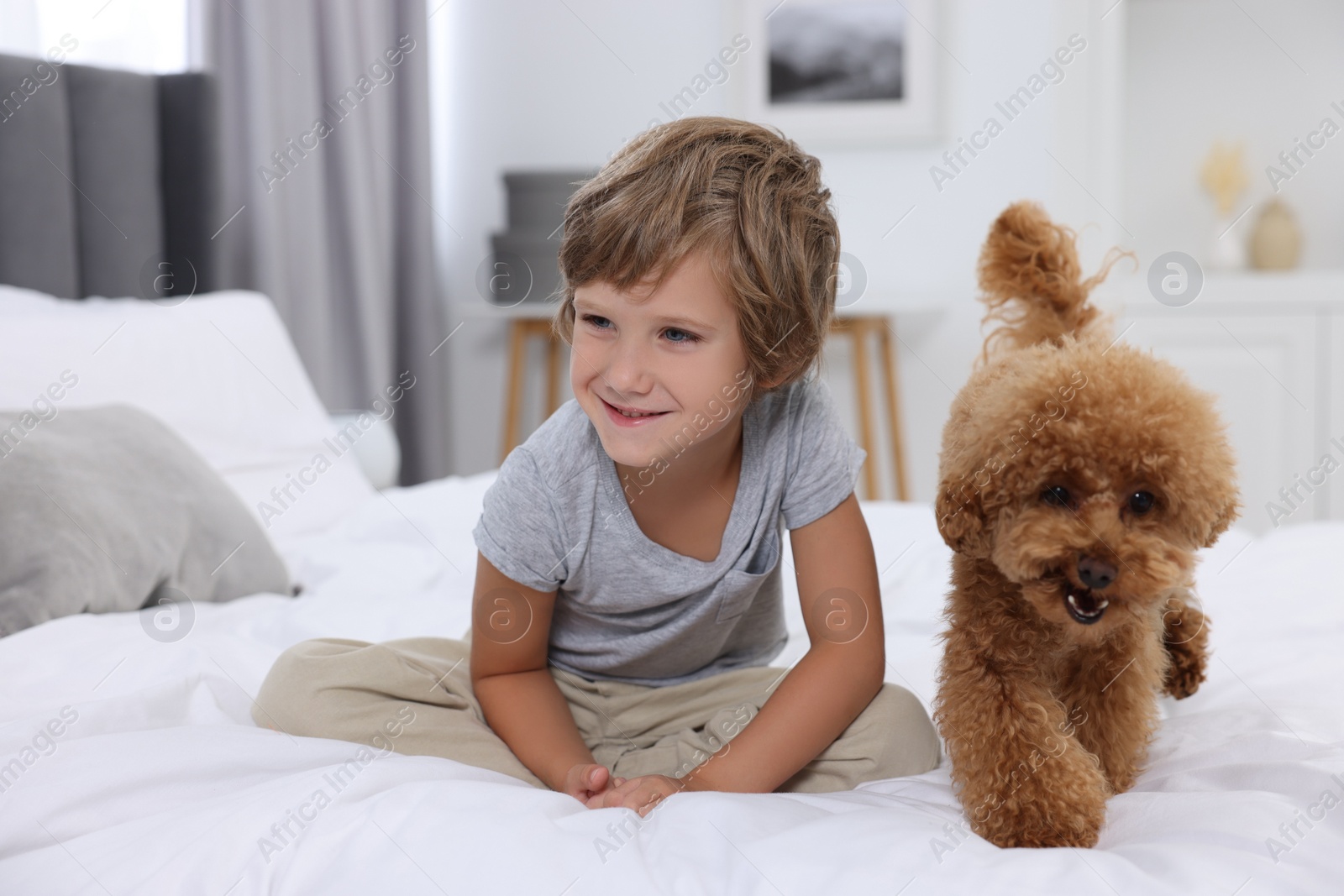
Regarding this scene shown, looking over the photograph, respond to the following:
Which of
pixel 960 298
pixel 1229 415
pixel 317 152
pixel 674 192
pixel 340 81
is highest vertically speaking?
pixel 340 81

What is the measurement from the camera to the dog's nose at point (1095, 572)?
692 millimetres

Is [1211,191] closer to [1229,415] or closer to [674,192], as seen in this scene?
[1229,415]

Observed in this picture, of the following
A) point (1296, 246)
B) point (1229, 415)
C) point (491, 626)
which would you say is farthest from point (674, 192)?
point (1296, 246)

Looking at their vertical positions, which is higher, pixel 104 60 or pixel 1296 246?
pixel 104 60

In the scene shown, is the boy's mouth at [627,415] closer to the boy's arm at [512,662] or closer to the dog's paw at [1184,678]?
the boy's arm at [512,662]

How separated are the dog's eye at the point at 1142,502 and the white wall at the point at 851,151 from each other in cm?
258

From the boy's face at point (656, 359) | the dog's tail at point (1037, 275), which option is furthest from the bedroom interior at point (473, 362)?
the boy's face at point (656, 359)

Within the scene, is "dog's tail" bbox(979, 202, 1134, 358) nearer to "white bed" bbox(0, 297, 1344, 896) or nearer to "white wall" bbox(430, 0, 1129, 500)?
"white bed" bbox(0, 297, 1344, 896)

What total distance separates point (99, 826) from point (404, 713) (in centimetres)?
26

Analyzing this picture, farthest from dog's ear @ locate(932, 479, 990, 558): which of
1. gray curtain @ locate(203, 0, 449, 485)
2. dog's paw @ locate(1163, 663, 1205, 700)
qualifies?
gray curtain @ locate(203, 0, 449, 485)

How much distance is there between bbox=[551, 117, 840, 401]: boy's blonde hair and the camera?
2.96ft

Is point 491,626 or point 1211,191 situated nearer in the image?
point 491,626

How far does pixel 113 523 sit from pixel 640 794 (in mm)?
773

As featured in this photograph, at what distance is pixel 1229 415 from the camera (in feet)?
10.6
